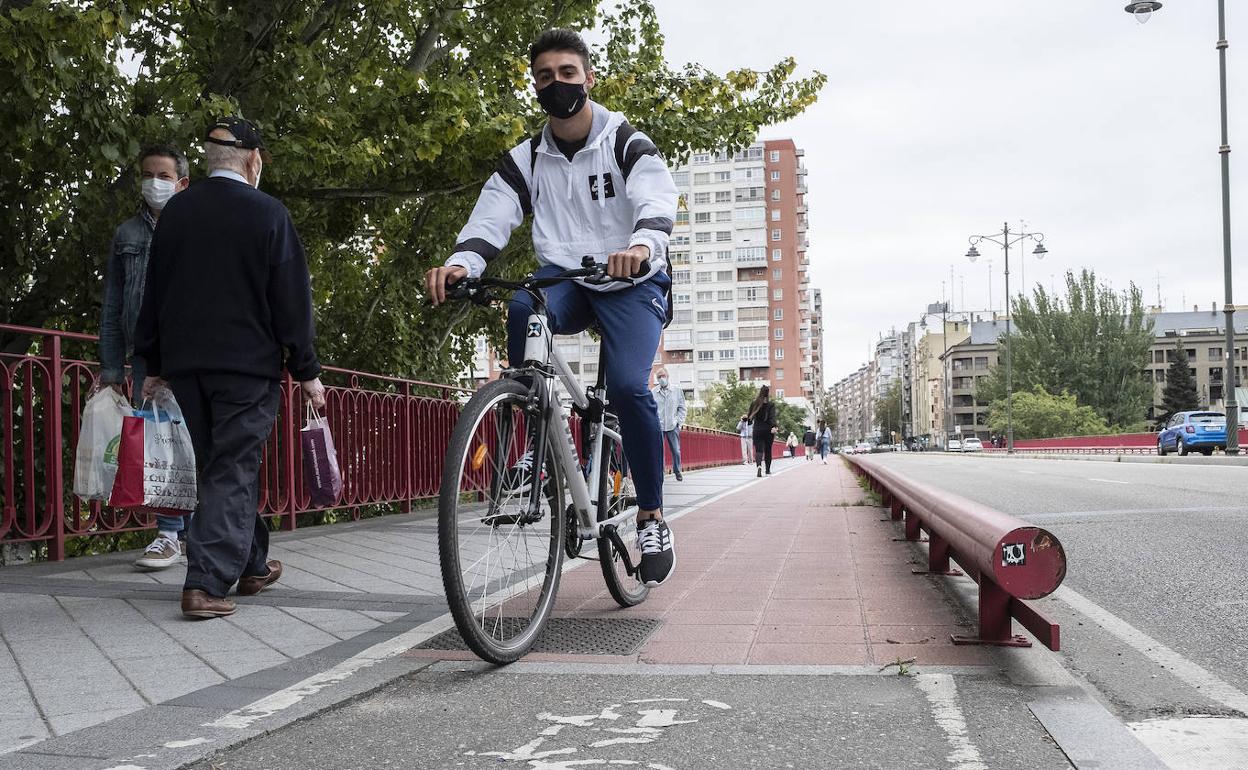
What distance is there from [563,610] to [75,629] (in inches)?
72.2

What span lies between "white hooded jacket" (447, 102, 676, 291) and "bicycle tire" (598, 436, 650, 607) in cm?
71

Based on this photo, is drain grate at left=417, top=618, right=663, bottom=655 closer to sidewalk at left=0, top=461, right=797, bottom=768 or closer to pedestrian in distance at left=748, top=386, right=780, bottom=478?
sidewalk at left=0, top=461, right=797, bottom=768

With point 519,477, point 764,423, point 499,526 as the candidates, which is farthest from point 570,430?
point 764,423

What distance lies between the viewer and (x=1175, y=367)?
97000 millimetres

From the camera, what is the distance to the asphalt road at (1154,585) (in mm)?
3238

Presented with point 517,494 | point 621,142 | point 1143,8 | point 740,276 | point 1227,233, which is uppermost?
point 740,276

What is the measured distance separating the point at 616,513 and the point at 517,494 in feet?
2.67

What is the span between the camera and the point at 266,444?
8.05 metres

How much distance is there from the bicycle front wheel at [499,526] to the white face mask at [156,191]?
2812 millimetres

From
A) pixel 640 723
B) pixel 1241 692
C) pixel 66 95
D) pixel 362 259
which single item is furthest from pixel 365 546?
pixel 362 259

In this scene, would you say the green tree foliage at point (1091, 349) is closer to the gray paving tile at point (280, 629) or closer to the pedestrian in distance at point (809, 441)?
the pedestrian in distance at point (809, 441)

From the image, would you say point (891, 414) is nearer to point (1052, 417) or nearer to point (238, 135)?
point (1052, 417)

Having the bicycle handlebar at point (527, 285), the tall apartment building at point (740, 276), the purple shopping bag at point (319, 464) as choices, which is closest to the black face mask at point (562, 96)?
the bicycle handlebar at point (527, 285)

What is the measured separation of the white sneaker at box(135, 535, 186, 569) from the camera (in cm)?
552
